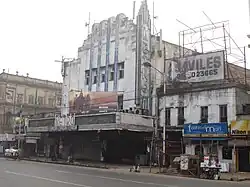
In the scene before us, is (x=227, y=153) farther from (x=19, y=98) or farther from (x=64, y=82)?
(x=19, y=98)

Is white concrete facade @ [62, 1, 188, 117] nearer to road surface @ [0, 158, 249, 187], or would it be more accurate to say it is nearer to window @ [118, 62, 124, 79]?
window @ [118, 62, 124, 79]

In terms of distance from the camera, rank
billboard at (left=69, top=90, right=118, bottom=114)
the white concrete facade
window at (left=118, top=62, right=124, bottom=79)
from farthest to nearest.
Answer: window at (left=118, top=62, right=124, bottom=79), billboard at (left=69, top=90, right=118, bottom=114), the white concrete facade

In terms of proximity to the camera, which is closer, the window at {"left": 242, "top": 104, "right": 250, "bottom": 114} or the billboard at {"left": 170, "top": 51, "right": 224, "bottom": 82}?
the window at {"left": 242, "top": 104, "right": 250, "bottom": 114}

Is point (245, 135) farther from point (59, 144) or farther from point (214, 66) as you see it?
point (59, 144)

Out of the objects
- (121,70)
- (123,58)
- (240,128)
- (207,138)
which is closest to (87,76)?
(121,70)

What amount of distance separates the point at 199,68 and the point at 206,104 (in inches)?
154

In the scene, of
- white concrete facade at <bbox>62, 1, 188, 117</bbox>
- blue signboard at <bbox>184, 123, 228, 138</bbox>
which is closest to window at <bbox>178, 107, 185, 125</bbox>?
blue signboard at <bbox>184, 123, 228, 138</bbox>

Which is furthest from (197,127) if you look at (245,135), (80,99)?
(80,99)

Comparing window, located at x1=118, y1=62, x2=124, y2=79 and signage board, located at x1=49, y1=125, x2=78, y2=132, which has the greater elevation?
window, located at x1=118, y1=62, x2=124, y2=79

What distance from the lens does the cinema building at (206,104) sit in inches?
1163

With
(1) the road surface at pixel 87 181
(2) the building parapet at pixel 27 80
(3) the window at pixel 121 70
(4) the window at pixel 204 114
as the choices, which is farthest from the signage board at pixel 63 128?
(2) the building parapet at pixel 27 80

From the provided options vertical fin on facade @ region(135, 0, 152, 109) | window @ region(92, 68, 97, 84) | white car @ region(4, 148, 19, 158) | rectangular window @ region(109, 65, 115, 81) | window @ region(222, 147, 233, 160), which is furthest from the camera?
white car @ region(4, 148, 19, 158)

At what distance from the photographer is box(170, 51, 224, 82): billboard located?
3262cm

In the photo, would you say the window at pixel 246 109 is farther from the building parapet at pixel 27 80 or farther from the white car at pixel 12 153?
the building parapet at pixel 27 80
